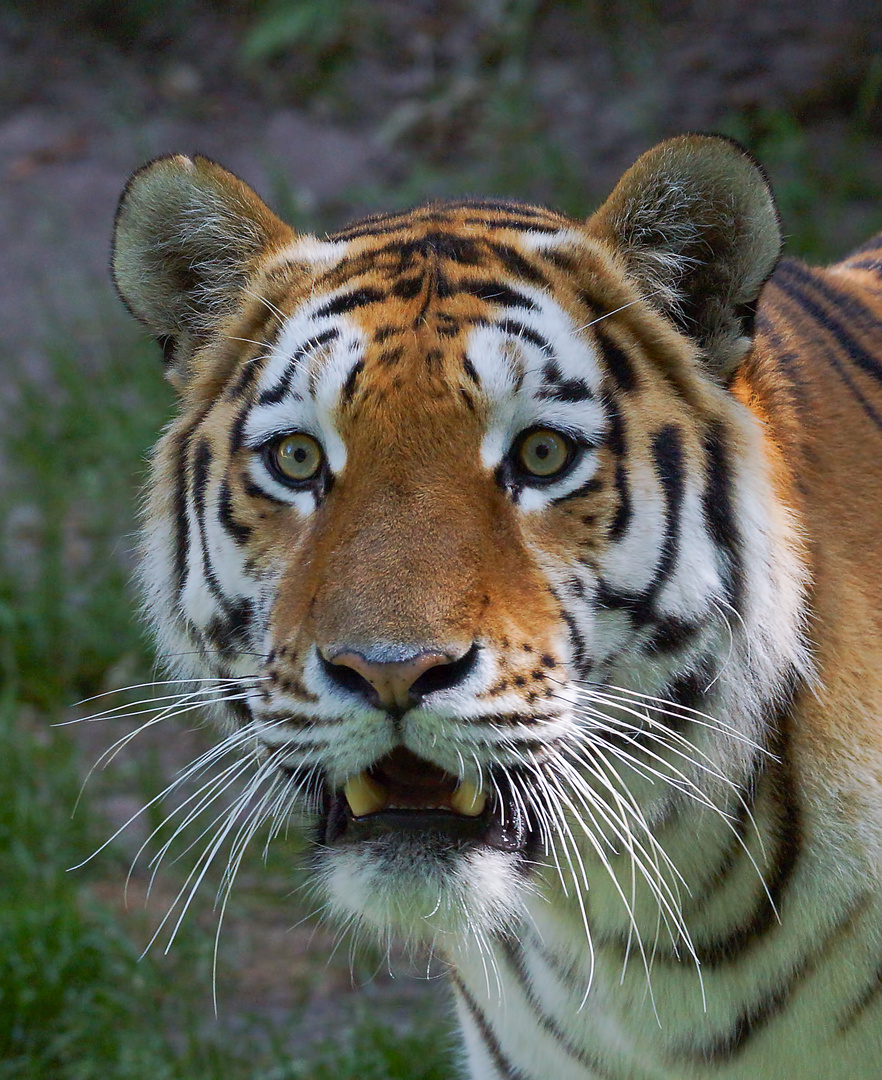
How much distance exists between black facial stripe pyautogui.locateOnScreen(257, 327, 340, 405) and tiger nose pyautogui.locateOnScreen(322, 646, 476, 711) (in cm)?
44

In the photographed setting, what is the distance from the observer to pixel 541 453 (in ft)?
5.74

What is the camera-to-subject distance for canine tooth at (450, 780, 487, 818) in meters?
1.71

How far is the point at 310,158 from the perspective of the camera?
20.5 feet

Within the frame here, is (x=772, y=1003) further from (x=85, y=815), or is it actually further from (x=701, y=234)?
(x=85, y=815)

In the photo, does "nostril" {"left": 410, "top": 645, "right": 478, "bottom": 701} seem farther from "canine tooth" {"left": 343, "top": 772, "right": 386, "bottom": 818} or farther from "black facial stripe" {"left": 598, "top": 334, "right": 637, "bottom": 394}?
"black facial stripe" {"left": 598, "top": 334, "right": 637, "bottom": 394}

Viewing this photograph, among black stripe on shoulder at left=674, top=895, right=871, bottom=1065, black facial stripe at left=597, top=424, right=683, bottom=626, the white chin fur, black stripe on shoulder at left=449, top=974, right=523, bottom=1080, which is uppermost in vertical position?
black facial stripe at left=597, top=424, right=683, bottom=626

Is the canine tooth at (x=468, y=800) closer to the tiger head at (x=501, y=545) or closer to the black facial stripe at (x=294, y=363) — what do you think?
the tiger head at (x=501, y=545)

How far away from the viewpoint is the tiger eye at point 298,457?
5.96ft

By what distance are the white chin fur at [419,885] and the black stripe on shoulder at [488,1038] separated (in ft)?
1.71

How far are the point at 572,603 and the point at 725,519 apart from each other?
0.86ft

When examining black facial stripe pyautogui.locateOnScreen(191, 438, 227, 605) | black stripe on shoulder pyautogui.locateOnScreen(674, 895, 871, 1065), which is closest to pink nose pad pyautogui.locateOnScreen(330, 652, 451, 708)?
black facial stripe pyautogui.locateOnScreen(191, 438, 227, 605)

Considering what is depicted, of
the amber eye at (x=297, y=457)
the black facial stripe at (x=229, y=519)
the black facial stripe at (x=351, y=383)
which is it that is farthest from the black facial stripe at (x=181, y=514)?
the black facial stripe at (x=351, y=383)

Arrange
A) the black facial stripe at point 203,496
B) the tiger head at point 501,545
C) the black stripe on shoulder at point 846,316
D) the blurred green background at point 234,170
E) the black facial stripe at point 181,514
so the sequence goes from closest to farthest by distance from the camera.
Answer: the tiger head at point 501,545, the black facial stripe at point 203,496, the black facial stripe at point 181,514, the black stripe on shoulder at point 846,316, the blurred green background at point 234,170

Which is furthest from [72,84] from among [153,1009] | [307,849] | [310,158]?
[307,849]
